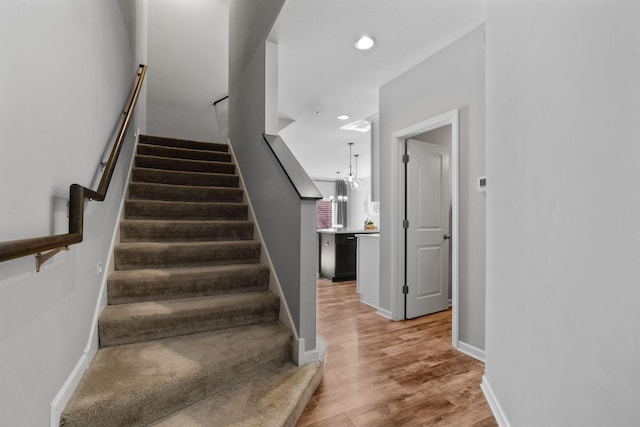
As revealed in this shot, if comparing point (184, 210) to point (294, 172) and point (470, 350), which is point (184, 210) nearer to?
point (294, 172)

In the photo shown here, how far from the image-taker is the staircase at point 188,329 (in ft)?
4.65

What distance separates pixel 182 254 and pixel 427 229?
Result: 2.58m

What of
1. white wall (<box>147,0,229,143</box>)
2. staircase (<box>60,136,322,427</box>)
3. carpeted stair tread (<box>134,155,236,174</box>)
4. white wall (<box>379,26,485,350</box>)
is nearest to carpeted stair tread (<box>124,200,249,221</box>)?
staircase (<box>60,136,322,427</box>)

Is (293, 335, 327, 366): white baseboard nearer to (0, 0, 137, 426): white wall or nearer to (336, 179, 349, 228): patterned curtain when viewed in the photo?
(0, 0, 137, 426): white wall

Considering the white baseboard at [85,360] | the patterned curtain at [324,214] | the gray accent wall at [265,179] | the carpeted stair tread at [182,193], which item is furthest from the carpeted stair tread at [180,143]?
the patterned curtain at [324,214]

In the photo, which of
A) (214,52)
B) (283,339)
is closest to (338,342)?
(283,339)

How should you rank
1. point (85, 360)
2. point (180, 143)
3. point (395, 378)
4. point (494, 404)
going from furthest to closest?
point (180, 143) < point (395, 378) < point (494, 404) < point (85, 360)

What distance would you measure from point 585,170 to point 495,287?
3.52ft

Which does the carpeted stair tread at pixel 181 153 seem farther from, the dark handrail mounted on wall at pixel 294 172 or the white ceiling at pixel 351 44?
the dark handrail mounted on wall at pixel 294 172

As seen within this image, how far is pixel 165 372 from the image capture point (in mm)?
1515

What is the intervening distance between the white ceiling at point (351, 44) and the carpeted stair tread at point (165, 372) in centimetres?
236

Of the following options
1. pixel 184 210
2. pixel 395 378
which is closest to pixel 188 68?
pixel 184 210

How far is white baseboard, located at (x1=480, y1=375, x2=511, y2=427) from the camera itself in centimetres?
157

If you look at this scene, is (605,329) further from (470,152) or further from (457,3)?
(457,3)
